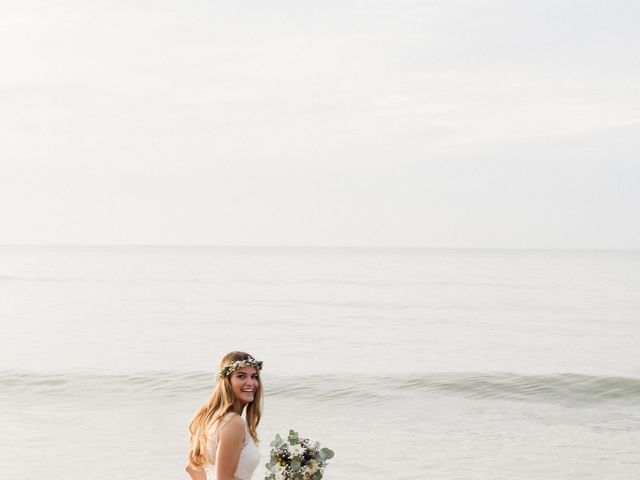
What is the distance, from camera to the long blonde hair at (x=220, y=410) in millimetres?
5141

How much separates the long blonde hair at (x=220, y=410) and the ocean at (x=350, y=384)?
22.0 ft

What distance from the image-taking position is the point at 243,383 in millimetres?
5148

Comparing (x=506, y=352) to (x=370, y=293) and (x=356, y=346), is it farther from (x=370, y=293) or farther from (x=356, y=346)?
(x=370, y=293)

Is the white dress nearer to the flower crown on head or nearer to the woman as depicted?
the woman

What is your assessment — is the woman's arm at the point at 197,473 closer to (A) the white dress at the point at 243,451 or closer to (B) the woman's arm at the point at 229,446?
(A) the white dress at the point at 243,451

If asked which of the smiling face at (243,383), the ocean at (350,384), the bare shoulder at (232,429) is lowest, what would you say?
the ocean at (350,384)

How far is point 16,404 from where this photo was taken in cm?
1739

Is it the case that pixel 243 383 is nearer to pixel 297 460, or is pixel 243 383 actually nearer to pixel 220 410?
pixel 220 410

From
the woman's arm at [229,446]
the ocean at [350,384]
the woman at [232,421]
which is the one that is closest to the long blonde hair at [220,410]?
the woman at [232,421]

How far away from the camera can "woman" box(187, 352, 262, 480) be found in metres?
5.04

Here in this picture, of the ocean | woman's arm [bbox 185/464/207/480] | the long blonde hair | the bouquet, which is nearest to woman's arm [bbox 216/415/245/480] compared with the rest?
the long blonde hair

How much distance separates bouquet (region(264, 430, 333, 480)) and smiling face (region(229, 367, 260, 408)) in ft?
1.06

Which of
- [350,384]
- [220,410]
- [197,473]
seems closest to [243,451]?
[220,410]

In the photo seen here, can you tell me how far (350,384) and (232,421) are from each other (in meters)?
16.0
